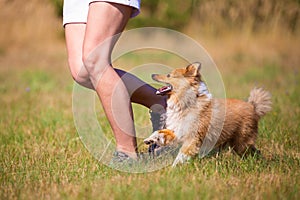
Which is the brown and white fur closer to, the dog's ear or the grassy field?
the dog's ear

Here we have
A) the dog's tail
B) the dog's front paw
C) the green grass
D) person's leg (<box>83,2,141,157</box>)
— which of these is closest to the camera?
the green grass

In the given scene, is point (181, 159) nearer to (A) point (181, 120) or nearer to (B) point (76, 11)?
(A) point (181, 120)

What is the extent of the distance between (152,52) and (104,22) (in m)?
7.39

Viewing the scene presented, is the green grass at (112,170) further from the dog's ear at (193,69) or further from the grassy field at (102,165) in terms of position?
the dog's ear at (193,69)

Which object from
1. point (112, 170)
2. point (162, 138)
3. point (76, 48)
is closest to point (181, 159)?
point (162, 138)

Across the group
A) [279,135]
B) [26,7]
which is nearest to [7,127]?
[279,135]

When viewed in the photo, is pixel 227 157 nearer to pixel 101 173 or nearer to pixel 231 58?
pixel 101 173

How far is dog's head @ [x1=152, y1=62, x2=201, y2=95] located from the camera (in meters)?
3.47

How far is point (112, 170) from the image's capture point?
330cm

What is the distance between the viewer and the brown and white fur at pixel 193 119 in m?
3.42

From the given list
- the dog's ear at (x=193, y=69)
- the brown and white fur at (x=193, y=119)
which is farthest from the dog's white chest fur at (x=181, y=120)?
the dog's ear at (x=193, y=69)

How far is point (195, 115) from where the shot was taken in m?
3.46

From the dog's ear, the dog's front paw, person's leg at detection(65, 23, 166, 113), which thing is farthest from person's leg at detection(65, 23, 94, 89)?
the dog's front paw

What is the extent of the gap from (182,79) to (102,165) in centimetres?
75
